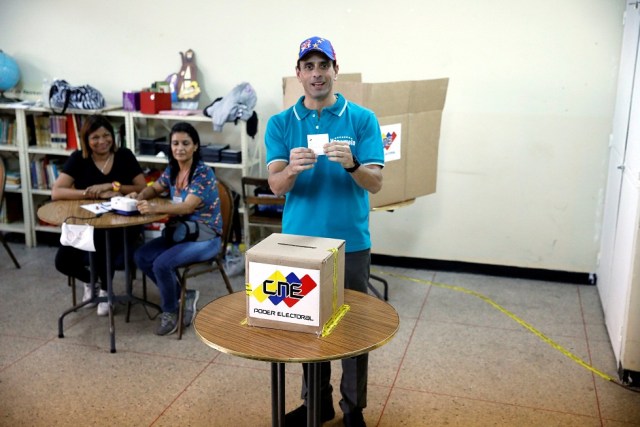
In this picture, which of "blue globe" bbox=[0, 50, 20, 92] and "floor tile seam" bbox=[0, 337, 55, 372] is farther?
"blue globe" bbox=[0, 50, 20, 92]

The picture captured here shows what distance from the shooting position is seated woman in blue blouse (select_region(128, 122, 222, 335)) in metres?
3.89

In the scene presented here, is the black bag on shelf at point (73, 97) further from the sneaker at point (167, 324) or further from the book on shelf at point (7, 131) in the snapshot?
the sneaker at point (167, 324)

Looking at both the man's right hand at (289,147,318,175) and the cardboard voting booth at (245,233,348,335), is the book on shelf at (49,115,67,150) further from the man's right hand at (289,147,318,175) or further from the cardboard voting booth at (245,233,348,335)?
the cardboard voting booth at (245,233,348,335)

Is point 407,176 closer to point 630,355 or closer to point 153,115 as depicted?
point 630,355

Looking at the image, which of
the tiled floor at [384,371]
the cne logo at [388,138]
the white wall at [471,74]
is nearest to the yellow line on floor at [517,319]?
the tiled floor at [384,371]

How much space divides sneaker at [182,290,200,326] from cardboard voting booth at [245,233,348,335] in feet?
6.65

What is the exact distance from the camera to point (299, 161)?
2.39m

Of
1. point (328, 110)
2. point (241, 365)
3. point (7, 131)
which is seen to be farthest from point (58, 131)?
point (328, 110)

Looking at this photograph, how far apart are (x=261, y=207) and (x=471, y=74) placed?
1.77 m

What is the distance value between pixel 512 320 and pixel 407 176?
1.11m

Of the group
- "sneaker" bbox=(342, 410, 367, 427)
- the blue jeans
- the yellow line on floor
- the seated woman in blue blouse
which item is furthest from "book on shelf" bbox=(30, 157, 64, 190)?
"sneaker" bbox=(342, 410, 367, 427)

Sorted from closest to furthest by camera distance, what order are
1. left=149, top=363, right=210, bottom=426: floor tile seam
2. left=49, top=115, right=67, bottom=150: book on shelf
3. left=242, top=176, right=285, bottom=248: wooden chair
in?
1. left=149, top=363, right=210, bottom=426: floor tile seam
2. left=242, top=176, right=285, bottom=248: wooden chair
3. left=49, top=115, right=67, bottom=150: book on shelf

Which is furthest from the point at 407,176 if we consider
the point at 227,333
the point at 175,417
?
the point at 227,333

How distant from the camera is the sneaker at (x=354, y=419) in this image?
9.63 ft
